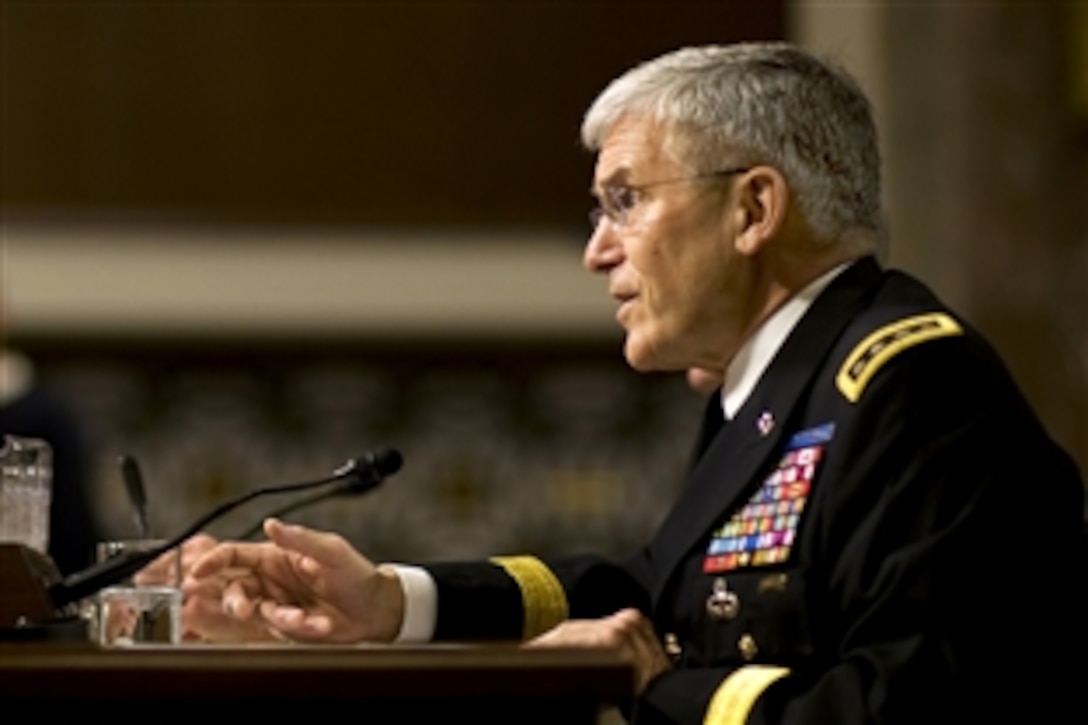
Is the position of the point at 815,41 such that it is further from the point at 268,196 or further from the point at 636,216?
the point at 636,216

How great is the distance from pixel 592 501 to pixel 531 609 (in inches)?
135

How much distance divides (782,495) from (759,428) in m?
0.16

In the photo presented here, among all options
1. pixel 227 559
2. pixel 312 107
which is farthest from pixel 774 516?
pixel 312 107

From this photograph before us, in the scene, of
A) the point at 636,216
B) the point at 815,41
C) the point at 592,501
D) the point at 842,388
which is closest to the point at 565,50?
the point at 815,41

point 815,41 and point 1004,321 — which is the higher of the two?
point 815,41

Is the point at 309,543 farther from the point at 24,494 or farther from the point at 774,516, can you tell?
the point at 774,516

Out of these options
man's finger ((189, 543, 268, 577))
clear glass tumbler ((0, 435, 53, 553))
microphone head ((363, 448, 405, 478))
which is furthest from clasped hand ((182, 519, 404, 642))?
clear glass tumbler ((0, 435, 53, 553))

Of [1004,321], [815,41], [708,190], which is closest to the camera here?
[708,190]

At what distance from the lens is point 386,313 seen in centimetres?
710

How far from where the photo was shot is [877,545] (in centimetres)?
283

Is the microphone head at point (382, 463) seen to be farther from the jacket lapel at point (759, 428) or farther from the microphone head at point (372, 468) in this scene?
the jacket lapel at point (759, 428)

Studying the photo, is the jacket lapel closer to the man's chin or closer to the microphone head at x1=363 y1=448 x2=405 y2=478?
the man's chin

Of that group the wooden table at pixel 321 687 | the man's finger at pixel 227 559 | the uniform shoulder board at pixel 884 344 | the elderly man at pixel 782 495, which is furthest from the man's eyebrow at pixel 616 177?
the wooden table at pixel 321 687

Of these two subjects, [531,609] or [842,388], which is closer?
[842,388]
